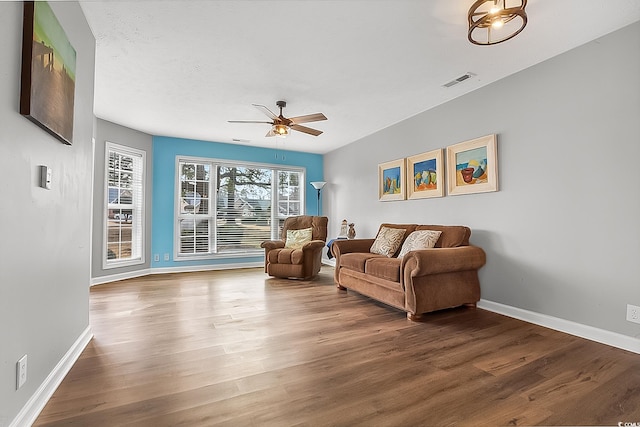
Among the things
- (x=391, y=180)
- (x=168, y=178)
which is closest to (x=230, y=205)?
(x=168, y=178)

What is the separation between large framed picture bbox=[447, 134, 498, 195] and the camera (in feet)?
10.8

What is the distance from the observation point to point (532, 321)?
2912 millimetres

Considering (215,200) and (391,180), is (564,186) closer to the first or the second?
(391,180)

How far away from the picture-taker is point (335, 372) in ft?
6.33

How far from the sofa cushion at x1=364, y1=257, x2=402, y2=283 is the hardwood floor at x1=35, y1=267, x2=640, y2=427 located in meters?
0.42

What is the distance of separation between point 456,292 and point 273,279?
293cm

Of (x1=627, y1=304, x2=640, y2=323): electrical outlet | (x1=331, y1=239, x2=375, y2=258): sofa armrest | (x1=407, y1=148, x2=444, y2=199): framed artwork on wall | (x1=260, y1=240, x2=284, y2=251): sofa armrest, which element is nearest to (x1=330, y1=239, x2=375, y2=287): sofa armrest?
(x1=331, y1=239, x2=375, y2=258): sofa armrest

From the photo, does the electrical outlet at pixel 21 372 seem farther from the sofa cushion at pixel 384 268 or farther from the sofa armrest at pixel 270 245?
the sofa armrest at pixel 270 245

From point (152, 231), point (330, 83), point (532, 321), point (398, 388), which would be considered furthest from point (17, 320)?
point (152, 231)

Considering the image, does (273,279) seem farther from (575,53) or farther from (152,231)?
(575,53)

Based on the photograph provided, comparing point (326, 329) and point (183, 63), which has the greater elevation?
point (183, 63)

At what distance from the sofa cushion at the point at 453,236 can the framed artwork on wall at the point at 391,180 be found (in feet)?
3.69

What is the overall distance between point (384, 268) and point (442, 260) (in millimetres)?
623

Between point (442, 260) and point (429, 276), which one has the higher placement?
point (442, 260)
